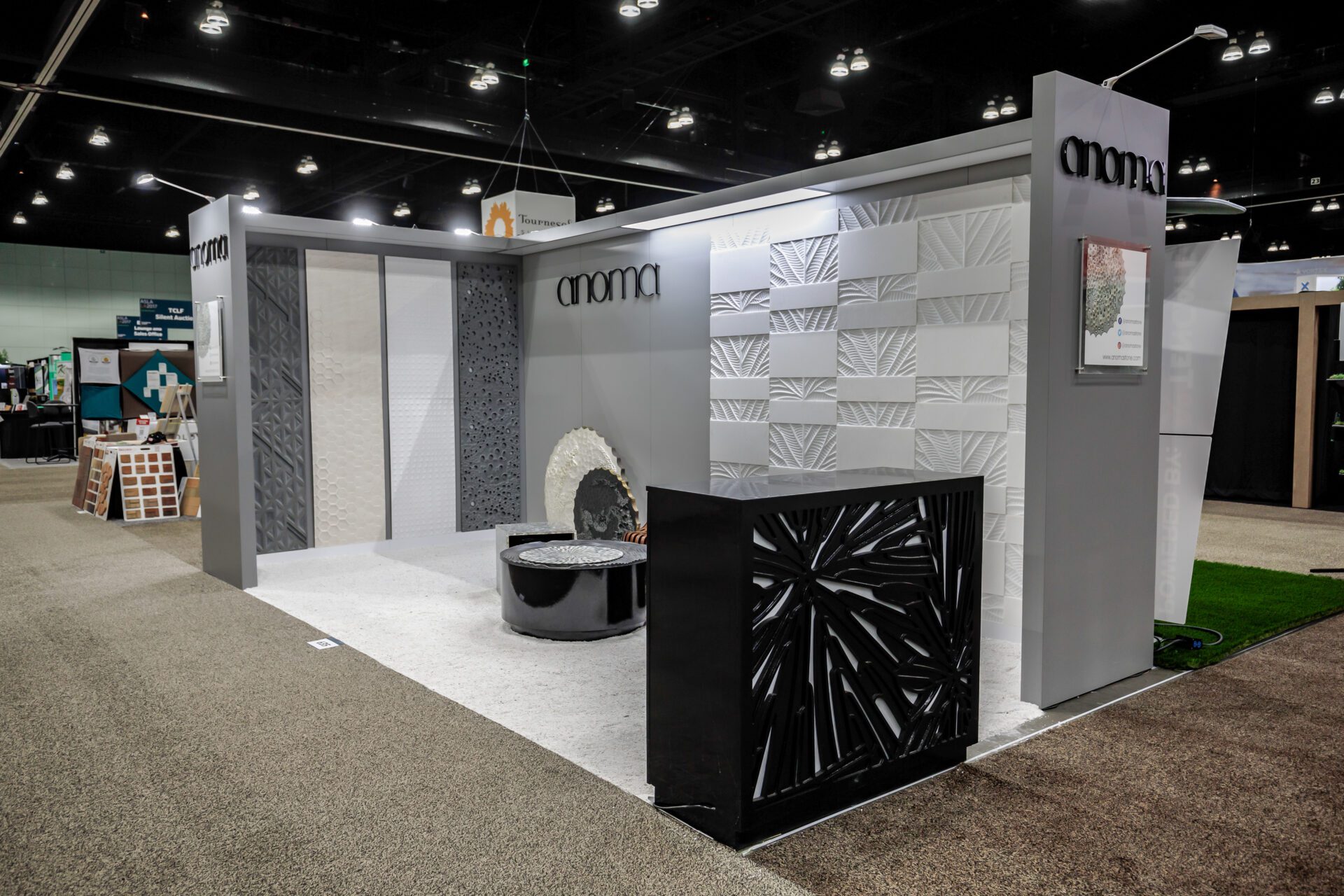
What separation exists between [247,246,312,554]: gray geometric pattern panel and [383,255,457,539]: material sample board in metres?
0.65

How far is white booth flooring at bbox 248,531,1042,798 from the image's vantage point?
333 cm

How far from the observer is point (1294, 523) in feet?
27.3

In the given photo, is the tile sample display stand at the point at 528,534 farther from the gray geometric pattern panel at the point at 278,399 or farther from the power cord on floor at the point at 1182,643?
the power cord on floor at the point at 1182,643

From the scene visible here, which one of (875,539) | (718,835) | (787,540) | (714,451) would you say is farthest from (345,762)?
(714,451)

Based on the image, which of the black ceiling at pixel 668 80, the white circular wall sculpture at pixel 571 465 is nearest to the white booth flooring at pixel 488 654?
the white circular wall sculpture at pixel 571 465

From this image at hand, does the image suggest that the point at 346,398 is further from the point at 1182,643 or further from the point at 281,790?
the point at 1182,643

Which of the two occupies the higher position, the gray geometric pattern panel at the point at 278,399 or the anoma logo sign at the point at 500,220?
the anoma logo sign at the point at 500,220

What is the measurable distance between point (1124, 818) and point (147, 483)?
8776mm

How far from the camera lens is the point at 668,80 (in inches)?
353

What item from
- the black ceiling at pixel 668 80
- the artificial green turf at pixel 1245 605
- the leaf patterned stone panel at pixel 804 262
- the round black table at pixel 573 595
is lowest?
the artificial green turf at pixel 1245 605

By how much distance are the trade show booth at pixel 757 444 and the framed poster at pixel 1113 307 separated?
0.02 metres

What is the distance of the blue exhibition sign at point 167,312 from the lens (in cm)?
2016

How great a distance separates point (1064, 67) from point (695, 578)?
7008 mm

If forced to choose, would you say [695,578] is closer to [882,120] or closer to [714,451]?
[714,451]
